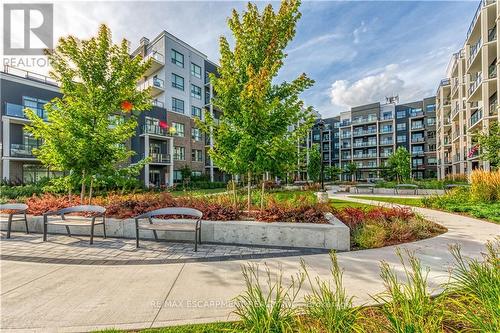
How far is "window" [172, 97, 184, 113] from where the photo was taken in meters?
36.7

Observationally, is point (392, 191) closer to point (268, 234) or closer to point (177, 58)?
point (268, 234)

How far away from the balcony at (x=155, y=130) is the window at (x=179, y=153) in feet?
9.15

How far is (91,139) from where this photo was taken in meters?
8.62

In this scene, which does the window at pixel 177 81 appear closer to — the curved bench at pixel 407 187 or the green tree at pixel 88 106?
the green tree at pixel 88 106

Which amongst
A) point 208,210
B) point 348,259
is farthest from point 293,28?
point 348,259

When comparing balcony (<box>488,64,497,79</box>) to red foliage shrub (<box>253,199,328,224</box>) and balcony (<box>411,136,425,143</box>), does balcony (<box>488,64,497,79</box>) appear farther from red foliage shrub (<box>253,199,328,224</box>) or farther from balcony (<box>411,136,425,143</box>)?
balcony (<box>411,136,425,143</box>)

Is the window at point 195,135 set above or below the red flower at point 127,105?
above

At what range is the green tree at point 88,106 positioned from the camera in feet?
27.8

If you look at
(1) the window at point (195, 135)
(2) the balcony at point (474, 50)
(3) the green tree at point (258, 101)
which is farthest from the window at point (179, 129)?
(2) the balcony at point (474, 50)

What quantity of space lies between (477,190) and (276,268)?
45.7 feet

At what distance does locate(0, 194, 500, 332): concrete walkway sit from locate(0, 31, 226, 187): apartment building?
23.7m

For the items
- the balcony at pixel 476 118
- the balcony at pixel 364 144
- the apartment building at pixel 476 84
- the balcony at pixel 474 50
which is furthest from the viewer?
the balcony at pixel 364 144

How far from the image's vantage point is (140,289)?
396cm

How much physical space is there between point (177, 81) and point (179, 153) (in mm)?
11213
